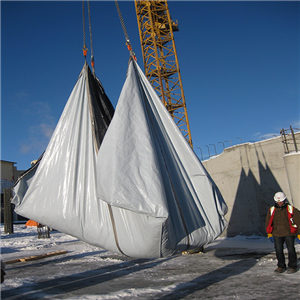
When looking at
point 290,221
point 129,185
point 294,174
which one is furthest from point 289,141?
point 129,185

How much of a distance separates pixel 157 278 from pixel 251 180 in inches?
273

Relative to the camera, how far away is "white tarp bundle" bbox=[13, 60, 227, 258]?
2586mm

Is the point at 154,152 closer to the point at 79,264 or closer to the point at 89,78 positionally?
the point at 89,78

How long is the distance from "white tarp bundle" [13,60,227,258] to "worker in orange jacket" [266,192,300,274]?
2756 mm

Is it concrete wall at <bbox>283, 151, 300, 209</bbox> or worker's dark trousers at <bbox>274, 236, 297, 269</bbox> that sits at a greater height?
concrete wall at <bbox>283, 151, 300, 209</bbox>

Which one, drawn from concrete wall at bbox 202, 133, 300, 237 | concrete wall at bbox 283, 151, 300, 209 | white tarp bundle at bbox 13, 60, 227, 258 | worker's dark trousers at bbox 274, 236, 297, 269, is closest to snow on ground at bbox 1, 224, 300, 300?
worker's dark trousers at bbox 274, 236, 297, 269

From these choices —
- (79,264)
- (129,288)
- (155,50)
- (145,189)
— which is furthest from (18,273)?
(155,50)

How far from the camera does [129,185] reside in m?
2.61

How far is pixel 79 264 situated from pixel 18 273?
147cm

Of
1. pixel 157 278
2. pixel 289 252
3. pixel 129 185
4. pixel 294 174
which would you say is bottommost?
pixel 157 278

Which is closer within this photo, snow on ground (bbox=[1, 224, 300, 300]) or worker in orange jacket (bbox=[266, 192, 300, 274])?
snow on ground (bbox=[1, 224, 300, 300])

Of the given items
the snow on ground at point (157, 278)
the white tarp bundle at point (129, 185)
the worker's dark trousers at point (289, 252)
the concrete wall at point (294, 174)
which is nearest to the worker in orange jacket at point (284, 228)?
the worker's dark trousers at point (289, 252)

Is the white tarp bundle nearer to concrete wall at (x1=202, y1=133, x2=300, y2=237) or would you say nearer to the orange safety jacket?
the orange safety jacket

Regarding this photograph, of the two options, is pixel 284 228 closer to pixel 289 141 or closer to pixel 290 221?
pixel 290 221
